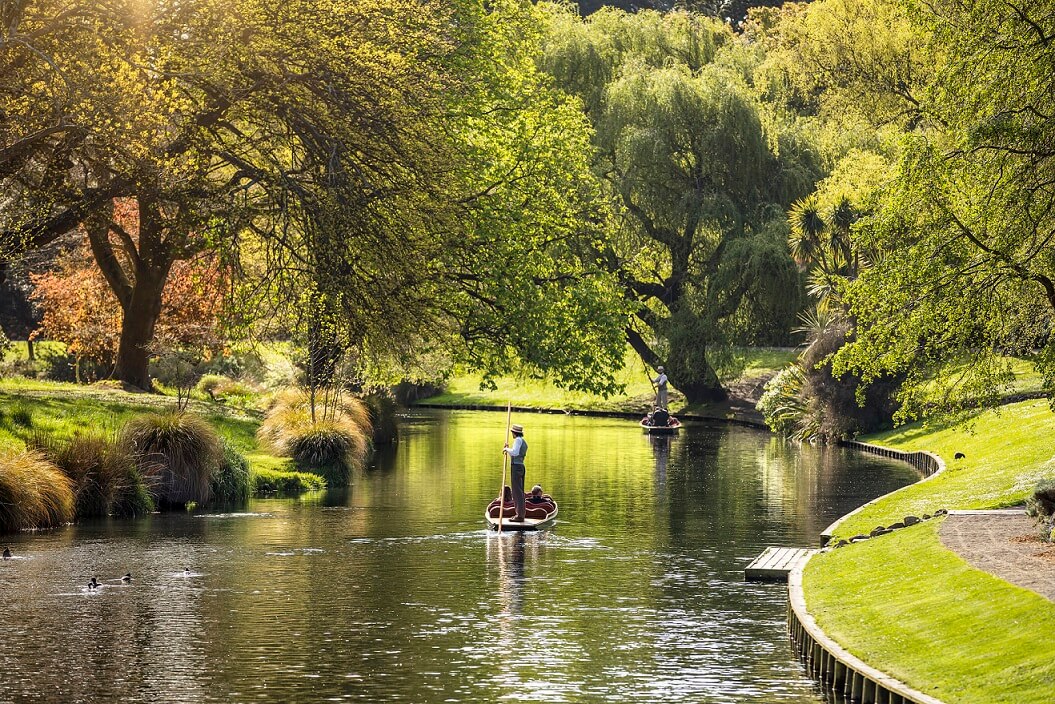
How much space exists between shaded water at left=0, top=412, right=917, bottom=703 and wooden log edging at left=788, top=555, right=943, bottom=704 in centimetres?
32

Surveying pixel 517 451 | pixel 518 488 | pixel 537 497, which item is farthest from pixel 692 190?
pixel 517 451

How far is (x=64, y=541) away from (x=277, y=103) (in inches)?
400

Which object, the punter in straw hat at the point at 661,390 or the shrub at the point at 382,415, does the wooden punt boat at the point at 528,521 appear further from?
the punter in straw hat at the point at 661,390

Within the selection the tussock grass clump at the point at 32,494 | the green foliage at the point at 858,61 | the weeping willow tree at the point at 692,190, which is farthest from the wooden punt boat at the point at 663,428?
the tussock grass clump at the point at 32,494

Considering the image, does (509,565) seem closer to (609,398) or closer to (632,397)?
(609,398)

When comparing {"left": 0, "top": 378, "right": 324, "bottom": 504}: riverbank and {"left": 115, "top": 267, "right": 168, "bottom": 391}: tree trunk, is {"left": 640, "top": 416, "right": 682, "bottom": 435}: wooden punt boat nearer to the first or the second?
{"left": 0, "top": 378, "right": 324, "bottom": 504}: riverbank

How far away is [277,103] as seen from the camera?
28500mm

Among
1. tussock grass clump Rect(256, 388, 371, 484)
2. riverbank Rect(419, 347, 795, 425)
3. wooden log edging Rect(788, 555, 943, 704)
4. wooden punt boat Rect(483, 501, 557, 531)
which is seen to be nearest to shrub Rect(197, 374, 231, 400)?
riverbank Rect(419, 347, 795, 425)

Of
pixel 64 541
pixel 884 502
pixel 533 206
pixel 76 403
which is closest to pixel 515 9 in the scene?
pixel 533 206

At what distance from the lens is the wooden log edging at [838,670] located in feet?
57.0

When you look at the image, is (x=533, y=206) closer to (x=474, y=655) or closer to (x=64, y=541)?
(x=64, y=541)

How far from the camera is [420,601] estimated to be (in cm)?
2564

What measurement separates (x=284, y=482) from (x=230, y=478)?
3.08 meters

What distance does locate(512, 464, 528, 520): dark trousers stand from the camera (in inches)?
1377
